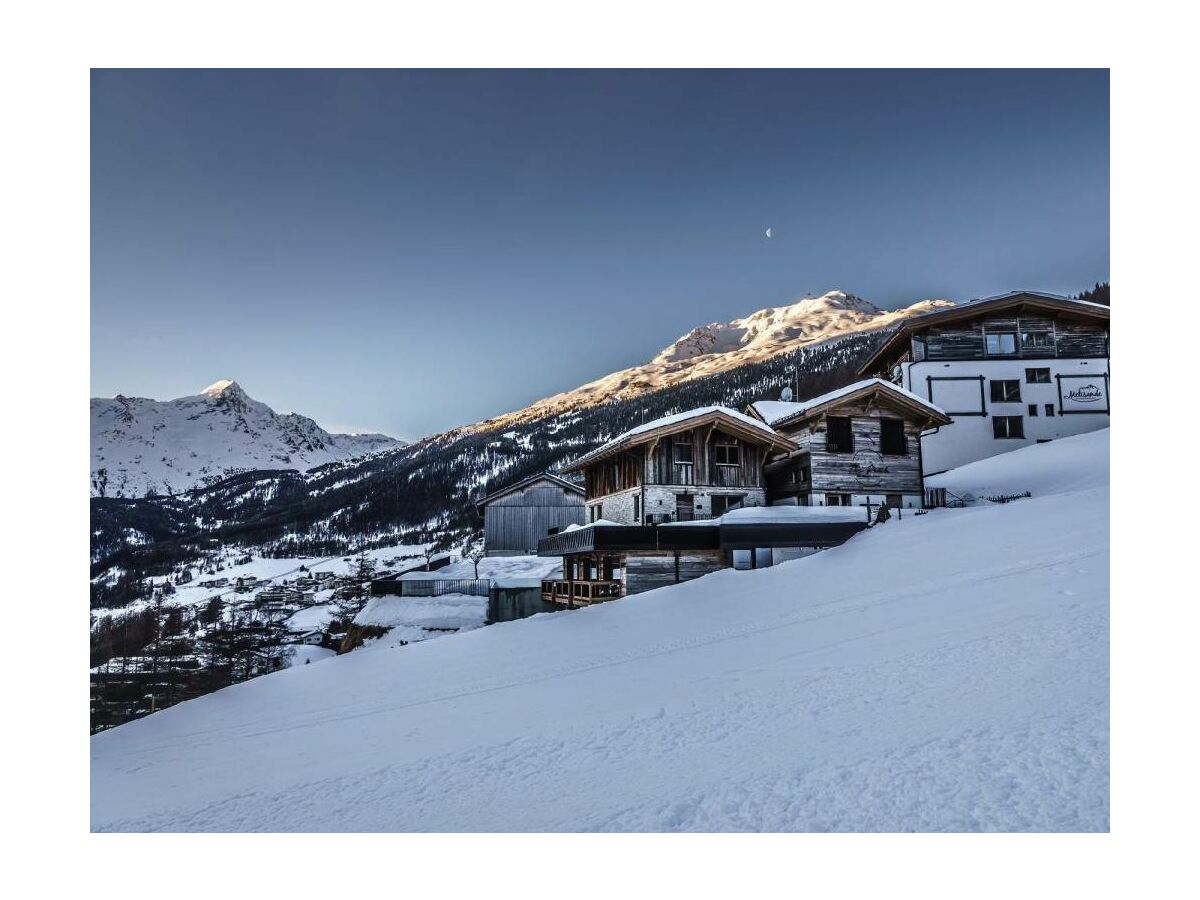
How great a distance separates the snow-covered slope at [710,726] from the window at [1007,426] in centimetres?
1864

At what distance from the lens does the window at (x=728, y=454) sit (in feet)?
77.8

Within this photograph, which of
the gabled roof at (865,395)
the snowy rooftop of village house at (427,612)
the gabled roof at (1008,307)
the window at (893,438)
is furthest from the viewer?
the gabled roof at (1008,307)

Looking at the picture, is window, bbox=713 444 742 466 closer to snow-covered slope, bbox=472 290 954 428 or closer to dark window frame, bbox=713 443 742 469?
dark window frame, bbox=713 443 742 469

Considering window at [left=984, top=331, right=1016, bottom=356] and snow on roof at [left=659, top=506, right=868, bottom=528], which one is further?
window at [left=984, top=331, right=1016, bottom=356]

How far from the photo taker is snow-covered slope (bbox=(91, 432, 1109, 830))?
572 centimetres

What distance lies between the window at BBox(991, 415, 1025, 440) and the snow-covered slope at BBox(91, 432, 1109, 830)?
18.6 m

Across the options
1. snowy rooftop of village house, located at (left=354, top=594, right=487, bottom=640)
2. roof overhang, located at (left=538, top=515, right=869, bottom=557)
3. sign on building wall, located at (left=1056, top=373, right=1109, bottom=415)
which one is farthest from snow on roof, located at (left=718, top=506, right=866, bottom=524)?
sign on building wall, located at (left=1056, top=373, right=1109, bottom=415)

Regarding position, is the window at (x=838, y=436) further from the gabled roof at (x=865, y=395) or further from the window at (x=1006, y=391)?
the window at (x=1006, y=391)

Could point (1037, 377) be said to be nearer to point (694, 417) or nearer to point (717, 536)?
point (694, 417)

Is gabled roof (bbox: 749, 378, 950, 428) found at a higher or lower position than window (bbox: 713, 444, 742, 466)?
higher

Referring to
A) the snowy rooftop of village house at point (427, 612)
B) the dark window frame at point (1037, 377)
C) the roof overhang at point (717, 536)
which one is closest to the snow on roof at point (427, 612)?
the snowy rooftop of village house at point (427, 612)

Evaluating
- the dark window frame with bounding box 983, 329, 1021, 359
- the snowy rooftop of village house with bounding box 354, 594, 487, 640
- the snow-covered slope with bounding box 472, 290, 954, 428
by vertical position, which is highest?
the snow-covered slope with bounding box 472, 290, 954, 428
